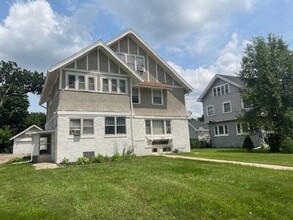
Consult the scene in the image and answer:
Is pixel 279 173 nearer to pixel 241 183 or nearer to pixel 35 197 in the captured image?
pixel 241 183

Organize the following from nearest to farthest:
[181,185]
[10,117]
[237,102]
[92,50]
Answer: [181,185] < [92,50] < [237,102] < [10,117]

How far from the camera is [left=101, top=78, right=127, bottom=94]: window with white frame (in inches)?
780

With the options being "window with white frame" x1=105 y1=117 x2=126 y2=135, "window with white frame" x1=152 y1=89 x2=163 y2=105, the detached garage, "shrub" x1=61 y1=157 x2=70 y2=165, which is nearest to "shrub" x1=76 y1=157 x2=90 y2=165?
"shrub" x1=61 y1=157 x2=70 y2=165

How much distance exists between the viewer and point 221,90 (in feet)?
124

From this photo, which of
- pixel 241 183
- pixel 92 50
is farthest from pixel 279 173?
pixel 92 50

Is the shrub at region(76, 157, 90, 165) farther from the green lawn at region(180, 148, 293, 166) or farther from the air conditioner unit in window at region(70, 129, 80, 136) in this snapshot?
the green lawn at region(180, 148, 293, 166)

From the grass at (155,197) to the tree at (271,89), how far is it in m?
16.6

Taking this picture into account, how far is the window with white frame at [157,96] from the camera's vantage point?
75.0 feet

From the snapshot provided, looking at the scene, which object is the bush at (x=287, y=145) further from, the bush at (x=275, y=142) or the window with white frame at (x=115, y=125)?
the window with white frame at (x=115, y=125)

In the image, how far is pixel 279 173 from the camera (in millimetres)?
10391

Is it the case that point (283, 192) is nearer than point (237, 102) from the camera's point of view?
Yes

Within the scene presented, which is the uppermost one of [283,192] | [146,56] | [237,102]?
[146,56]

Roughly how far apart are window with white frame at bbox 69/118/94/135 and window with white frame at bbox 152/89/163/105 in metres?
6.47

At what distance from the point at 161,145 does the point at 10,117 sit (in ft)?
138
